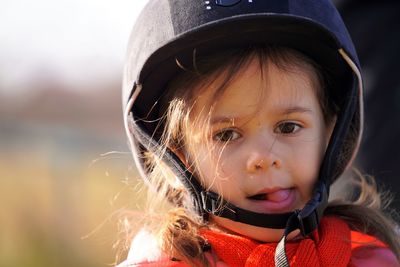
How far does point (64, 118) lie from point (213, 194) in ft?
49.3

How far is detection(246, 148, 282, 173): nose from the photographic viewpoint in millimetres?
2379

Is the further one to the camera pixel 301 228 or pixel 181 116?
pixel 181 116

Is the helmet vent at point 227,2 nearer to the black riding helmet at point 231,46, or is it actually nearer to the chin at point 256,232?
the black riding helmet at point 231,46

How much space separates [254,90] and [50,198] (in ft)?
21.5

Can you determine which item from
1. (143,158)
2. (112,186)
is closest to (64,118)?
(112,186)

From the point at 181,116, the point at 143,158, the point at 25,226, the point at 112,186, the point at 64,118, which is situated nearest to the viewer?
the point at 181,116

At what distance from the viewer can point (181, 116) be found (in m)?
2.56

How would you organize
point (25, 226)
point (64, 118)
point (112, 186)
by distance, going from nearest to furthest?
point (25, 226)
point (112, 186)
point (64, 118)

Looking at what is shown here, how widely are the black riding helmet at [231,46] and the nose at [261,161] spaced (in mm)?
135

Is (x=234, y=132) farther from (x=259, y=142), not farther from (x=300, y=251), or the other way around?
(x=300, y=251)

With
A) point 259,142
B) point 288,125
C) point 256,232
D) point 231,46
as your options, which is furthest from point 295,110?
point 256,232

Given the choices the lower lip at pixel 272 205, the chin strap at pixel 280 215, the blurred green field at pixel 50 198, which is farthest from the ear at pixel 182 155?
the blurred green field at pixel 50 198

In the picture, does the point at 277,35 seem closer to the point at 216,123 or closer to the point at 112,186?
the point at 216,123

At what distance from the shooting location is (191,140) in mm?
2541
